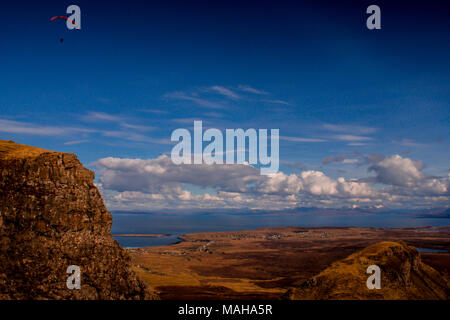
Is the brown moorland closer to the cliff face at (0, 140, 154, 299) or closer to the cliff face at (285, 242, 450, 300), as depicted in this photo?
the cliff face at (285, 242, 450, 300)

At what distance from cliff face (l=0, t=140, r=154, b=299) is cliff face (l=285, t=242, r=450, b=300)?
68.4 ft

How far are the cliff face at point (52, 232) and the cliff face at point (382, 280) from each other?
821 inches

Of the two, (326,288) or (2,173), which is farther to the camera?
(326,288)

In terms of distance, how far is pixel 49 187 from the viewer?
28.6 m

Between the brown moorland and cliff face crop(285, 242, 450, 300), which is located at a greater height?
cliff face crop(285, 242, 450, 300)

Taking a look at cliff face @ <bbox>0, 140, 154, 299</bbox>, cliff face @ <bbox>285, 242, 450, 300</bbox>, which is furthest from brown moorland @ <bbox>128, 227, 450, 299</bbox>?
cliff face @ <bbox>0, 140, 154, 299</bbox>

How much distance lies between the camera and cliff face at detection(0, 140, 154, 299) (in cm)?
2691

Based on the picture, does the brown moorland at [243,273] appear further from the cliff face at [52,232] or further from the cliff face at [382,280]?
the cliff face at [52,232]

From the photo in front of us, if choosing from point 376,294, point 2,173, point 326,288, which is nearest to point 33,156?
point 2,173

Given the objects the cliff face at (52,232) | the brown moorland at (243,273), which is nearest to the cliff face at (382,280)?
the brown moorland at (243,273)

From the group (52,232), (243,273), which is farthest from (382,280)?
(243,273)

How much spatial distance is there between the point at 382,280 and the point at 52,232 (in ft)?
117
